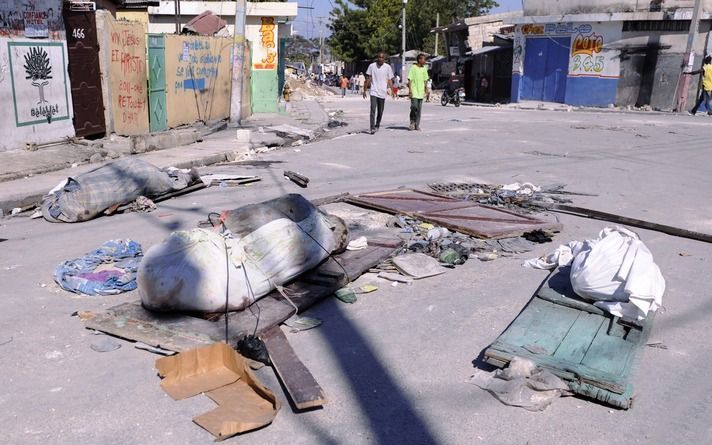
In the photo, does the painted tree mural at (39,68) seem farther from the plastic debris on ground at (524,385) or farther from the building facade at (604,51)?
the building facade at (604,51)

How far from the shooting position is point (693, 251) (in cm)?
621

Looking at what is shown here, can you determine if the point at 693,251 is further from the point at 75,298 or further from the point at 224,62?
the point at 224,62

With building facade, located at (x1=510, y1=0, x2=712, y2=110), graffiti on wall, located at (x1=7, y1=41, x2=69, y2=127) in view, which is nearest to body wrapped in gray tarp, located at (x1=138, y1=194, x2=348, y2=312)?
graffiti on wall, located at (x1=7, y1=41, x2=69, y2=127)

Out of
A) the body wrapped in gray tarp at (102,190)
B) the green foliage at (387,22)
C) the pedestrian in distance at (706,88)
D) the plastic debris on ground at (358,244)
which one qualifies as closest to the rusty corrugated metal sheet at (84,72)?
the body wrapped in gray tarp at (102,190)

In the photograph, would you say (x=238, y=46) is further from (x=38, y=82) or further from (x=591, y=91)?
(x=591, y=91)

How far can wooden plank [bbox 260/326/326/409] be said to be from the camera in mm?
3297

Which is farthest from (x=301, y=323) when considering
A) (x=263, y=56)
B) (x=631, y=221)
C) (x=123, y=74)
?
(x=263, y=56)

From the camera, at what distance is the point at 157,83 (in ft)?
48.0

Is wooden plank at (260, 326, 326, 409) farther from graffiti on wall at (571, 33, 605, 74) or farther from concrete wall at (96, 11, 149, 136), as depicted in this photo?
graffiti on wall at (571, 33, 605, 74)

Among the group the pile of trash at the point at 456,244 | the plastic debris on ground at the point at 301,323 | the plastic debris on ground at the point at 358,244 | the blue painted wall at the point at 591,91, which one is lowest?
the plastic debris on ground at the point at 301,323

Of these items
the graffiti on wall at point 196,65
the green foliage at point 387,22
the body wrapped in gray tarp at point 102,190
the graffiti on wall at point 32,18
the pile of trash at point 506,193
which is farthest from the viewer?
the green foliage at point 387,22

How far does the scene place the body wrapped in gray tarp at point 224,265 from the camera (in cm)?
414

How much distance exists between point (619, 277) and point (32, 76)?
32.9ft

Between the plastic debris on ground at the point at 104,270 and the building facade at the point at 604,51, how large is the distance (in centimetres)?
2668
